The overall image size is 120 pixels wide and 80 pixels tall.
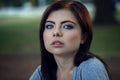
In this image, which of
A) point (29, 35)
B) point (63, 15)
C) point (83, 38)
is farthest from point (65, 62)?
point (29, 35)

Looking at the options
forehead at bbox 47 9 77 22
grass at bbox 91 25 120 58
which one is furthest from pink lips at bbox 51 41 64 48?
grass at bbox 91 25 120 58

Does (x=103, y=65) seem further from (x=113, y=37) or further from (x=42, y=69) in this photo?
(x=113, y=37)

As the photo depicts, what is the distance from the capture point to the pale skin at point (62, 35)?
2.12 metres

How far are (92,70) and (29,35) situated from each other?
30.0 ft

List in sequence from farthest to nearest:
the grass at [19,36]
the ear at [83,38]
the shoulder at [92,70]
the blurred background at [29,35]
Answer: the grass at [19,36], the blurred background at [29,35], the ear at [83,38], the shoulder at [92,70]

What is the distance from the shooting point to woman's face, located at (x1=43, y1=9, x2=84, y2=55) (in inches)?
83.4

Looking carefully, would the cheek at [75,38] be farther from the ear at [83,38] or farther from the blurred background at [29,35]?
the blurred background at [29,35]

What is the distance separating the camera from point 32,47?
10320mm

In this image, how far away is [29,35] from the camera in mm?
11180

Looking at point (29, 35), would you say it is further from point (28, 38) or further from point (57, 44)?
point (57, 44)

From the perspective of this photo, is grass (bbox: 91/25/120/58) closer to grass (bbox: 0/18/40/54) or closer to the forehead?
grass (bbox: 0/18/40/54)

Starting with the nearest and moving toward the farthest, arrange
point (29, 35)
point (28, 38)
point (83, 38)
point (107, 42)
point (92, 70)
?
1. point (92, 70)
2. point (83, 38)
3. point (107, 42)
4. point (28, 38)
5. point (29, 35)

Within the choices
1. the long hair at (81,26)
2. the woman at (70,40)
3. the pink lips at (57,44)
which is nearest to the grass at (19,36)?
the long hair at (81,26)

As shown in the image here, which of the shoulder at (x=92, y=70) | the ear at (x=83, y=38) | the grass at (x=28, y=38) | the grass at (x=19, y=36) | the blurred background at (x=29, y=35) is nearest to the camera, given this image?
the shoulder at (x=92, y=70)
